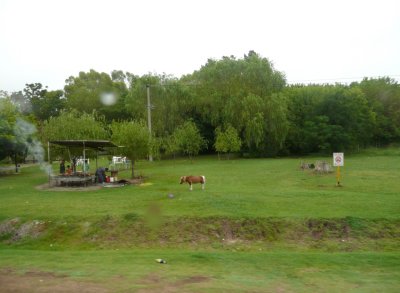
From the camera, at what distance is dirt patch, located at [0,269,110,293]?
6547 mm

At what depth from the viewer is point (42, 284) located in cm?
690

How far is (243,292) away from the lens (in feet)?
21.6

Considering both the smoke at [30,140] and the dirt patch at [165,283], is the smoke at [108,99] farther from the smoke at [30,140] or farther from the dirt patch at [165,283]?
the dirt patch at [165,283]

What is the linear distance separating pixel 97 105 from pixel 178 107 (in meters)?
20.4

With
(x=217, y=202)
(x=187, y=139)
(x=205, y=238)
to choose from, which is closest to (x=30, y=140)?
(x=187, y=139)

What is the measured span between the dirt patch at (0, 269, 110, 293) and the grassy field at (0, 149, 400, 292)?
4 centimetres

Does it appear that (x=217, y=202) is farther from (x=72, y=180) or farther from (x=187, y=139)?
(x=187, y=139)

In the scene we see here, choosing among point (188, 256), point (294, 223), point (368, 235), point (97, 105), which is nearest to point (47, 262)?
point (188, 256)

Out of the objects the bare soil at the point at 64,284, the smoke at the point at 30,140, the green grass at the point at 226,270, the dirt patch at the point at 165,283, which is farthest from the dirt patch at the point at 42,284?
the smoke at the point at 30,140

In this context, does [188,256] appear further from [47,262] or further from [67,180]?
[67,180]

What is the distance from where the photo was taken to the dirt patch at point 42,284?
258 inches

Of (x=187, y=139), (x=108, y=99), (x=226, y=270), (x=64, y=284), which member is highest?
(x=108, y=99)

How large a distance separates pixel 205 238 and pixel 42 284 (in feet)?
22.6

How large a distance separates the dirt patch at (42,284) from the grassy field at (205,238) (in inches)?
1.4
